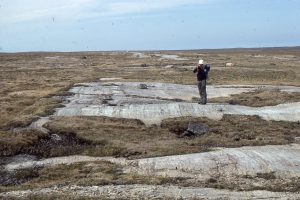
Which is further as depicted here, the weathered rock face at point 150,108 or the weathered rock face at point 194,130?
the weathered rock face at point 150,108

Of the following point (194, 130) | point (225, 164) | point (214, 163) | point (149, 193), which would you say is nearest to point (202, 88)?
point (194, 130)

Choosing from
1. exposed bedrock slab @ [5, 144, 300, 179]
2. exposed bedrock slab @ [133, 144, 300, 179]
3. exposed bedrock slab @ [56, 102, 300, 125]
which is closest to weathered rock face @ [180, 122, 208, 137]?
exposed bedrock slab @ [56, 102, 300, 125]

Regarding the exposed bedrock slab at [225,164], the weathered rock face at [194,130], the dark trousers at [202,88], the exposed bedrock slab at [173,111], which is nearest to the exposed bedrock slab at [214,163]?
the exposed bedrock slab at [225,164]

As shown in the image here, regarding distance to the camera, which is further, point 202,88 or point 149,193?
point 202,88

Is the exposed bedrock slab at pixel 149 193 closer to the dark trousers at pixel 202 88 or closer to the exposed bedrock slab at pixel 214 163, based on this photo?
the exposed bedrock slab at pixel 214 163

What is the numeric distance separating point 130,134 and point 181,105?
867cm

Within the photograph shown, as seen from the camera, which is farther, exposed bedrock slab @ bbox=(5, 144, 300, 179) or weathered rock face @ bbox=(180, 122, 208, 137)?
weathered rock face @ bbox=(180, 122, 208, 137)

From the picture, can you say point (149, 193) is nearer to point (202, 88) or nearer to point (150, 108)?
point (150, 108)

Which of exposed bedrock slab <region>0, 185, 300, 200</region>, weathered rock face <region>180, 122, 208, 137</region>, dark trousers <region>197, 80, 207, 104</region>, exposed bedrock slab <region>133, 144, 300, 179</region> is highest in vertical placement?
dark trousers <region>197, 80, 207, 104</region>

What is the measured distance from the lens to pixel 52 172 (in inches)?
947

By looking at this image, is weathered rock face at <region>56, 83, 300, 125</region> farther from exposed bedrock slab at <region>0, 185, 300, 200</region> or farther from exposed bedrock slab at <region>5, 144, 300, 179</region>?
exposed bedrock slab at <region>0, 185, 300, 200</region>

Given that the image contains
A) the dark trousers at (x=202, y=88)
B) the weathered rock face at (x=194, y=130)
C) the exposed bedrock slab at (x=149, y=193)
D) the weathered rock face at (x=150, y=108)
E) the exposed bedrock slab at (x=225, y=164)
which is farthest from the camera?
the dark trousers at (x=202, y=88)

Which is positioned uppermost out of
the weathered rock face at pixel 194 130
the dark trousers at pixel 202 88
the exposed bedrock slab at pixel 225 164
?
the dark trousers at pixel 202 88

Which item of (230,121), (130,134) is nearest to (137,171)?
(130,134)
